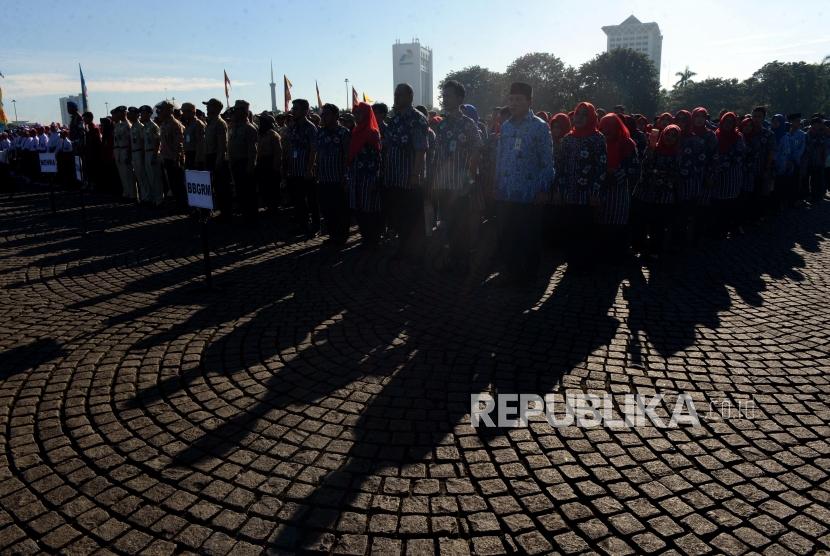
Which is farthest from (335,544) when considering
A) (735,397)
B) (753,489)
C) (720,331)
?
(720,331)

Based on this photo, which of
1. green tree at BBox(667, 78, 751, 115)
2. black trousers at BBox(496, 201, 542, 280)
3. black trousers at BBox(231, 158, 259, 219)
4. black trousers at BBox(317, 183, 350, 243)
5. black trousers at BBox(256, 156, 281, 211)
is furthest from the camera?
green tree at BBox(667, 78, 751, 115)

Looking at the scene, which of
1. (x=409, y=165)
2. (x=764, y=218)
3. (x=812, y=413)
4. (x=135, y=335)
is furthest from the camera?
(x=764, y=218)

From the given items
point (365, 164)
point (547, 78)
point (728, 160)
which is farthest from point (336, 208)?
point (547, 78)

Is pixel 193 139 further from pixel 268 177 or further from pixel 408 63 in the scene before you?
pixel 408 63

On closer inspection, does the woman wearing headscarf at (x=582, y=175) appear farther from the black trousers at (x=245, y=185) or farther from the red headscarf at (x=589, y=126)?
the black trousers at (x=245, y=185)

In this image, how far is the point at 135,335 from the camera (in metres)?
5.29

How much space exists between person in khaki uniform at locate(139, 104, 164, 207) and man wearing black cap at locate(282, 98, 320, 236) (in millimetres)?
4232

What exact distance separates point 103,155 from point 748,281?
1595cm

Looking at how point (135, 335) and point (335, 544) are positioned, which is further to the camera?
point (135, 335)

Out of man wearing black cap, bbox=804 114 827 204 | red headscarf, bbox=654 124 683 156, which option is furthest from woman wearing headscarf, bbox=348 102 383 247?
man wearing black cap, bbox=804 114 827 204

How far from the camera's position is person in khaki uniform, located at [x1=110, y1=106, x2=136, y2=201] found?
13.6 metres

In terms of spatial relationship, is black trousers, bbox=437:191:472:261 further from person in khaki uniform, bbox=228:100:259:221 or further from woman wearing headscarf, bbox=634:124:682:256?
person in khaki uniform, bbox=228:100:259:221

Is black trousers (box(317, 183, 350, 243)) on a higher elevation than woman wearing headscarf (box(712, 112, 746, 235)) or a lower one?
lower

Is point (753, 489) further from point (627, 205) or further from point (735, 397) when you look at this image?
point (627, 205)
